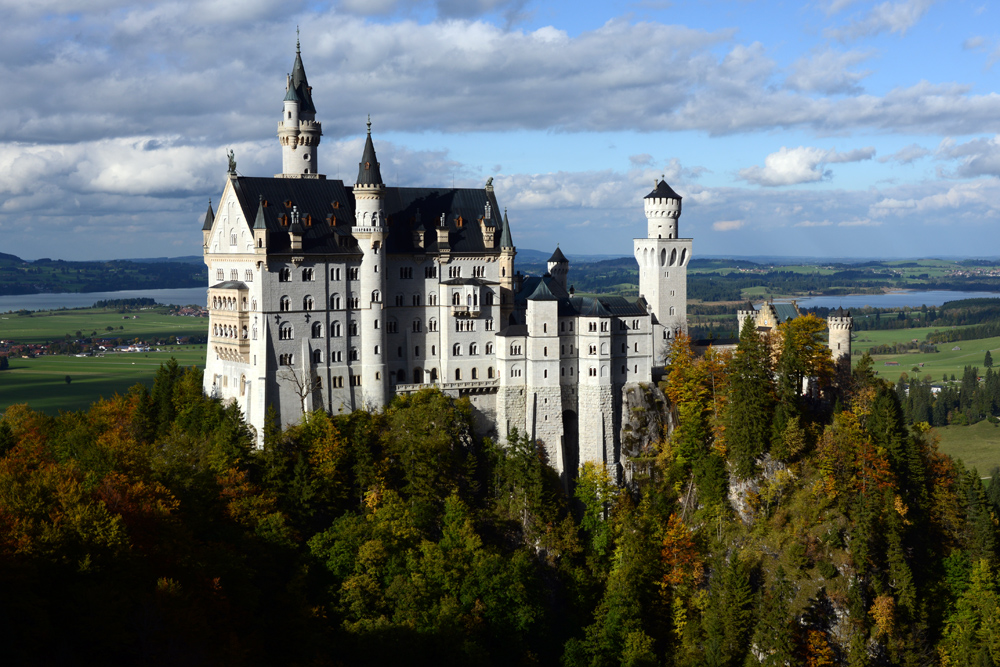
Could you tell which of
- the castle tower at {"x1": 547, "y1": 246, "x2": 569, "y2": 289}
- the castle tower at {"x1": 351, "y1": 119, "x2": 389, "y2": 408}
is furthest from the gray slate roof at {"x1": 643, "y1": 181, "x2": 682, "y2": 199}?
the castle tower at {"x1": 351, "y1": 119, "x2": 389, "y2": 408}

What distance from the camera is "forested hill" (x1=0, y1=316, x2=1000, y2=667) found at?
63.4 meters

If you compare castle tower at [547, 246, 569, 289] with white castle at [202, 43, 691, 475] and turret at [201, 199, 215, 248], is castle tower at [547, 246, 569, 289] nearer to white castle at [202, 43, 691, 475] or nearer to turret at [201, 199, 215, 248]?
white castle at [202, 43, 691, 475]

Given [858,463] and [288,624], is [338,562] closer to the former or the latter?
[288,624]

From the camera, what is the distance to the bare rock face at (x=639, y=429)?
8306 cm

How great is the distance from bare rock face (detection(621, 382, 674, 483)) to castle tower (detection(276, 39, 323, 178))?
3260 centimetres

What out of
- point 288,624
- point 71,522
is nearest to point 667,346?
point 288,624

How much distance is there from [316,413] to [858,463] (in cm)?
4044

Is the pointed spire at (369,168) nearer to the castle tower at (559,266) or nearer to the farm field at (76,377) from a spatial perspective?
the castle tower at (559,266)

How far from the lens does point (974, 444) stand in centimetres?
16012

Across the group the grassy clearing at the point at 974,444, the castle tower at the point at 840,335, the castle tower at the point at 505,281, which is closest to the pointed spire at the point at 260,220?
the castle tower at the point at 505,281

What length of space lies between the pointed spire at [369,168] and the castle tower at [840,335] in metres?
41.0

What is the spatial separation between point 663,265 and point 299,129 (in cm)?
3317

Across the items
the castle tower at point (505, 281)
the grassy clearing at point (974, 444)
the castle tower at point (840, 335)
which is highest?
the castle tower at point (505, 281)

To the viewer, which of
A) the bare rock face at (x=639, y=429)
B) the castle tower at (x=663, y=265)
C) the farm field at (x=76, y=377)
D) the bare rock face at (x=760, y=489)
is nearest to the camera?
the bare rock face at (x=760, y=489)
